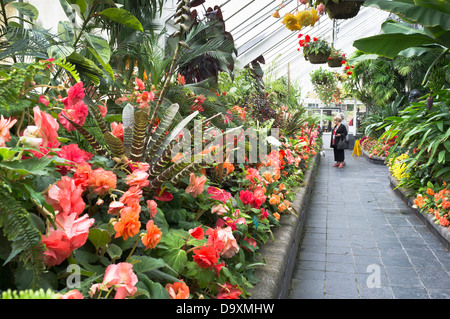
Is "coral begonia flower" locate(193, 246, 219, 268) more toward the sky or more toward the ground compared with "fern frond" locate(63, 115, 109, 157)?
more toward the ground

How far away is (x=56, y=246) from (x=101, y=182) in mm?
298

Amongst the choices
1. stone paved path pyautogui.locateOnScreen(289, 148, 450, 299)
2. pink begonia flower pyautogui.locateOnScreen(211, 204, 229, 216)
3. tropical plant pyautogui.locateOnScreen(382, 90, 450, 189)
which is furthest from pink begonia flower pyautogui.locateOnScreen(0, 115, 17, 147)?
tropical plant pyautogui.locateOnScreen(382, 90, 450, 189)

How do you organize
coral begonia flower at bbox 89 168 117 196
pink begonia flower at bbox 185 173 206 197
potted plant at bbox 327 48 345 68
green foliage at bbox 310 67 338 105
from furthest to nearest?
1. green foliage at bbox 310 67 338 105
2. potted plant at bbox 327 48 345 68
3. pink begonia flower at bbox 185 173 206 197
4. coral begonia flower at bbox 89 168 117 196

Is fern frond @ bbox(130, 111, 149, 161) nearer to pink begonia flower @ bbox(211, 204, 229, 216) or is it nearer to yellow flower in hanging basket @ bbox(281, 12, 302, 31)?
pink begonia flower @ bbox(211, 204, 229, 216)

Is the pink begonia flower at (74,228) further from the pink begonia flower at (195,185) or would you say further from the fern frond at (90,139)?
the pink begonia flower at (195,185)

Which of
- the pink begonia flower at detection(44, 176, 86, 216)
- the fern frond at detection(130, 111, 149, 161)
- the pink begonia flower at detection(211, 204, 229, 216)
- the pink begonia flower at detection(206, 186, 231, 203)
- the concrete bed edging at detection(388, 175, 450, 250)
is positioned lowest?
the concrete bed edging at detection(388, 175, 450, 250)

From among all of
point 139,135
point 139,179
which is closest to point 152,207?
point 139,179

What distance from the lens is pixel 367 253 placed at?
3.52 metres

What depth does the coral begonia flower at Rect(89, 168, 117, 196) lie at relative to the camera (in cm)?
107

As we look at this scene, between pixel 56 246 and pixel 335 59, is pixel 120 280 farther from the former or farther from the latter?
pixel 335 59

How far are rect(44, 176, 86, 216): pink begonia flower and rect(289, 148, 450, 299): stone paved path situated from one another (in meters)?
2.06

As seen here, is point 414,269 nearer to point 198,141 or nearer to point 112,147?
point 198,141

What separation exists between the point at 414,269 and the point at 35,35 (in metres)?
3.18
